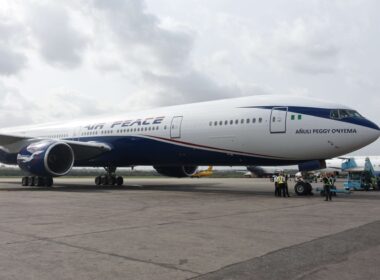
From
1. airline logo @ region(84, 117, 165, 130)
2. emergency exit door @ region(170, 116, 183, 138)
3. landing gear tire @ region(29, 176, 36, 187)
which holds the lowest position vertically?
landing gear tire @ region(29, 176, 36, 187)

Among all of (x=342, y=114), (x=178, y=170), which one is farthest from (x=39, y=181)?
(x=342, y=114)

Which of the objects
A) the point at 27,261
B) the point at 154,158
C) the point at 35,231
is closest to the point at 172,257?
the point at 27,261

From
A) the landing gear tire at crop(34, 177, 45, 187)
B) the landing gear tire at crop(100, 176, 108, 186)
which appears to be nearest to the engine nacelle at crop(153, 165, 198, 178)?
the landing gear tire at crop(100, 176, 108, 186)

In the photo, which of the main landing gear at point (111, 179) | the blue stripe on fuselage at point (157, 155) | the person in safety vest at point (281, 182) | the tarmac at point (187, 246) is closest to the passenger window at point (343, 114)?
the blue stripe on fuselage at point (157, 155)

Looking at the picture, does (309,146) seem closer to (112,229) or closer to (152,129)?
(152,129)

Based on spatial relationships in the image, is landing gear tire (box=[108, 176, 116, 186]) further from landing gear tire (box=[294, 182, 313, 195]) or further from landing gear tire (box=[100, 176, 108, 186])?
landing gear tire (box=[294, 182, 313, 195])

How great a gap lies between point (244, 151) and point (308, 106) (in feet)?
9.74

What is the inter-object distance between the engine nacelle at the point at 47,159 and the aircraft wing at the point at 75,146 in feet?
2.97

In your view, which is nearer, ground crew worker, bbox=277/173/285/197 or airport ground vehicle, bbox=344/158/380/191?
Answer: ground crew worker, bbox=277/173/285/197

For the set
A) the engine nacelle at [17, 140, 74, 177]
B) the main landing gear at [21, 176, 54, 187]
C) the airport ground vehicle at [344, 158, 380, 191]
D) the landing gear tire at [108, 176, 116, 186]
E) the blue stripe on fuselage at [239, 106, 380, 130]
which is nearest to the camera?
the blue stripe on fuselage at [239, 106, 380, 130]

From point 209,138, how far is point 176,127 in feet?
6.64

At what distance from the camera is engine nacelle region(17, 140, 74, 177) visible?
18453 millimetres

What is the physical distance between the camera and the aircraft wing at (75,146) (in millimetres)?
20734

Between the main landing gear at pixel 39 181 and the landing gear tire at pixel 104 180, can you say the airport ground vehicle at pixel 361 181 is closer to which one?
the landing gear tire at pixel 104 180
